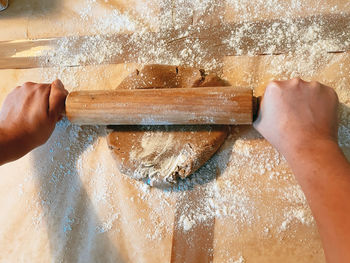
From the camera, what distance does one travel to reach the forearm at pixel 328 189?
29.7 inches

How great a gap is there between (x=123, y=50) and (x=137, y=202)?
0.62 meters

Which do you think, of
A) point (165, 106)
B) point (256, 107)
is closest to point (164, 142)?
point (165, 106)

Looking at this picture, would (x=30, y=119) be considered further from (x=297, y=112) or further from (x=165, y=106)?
(x=297, y=112)

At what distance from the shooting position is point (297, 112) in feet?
3.18

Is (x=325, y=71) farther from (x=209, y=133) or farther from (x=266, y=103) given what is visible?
(x=209, y=133)

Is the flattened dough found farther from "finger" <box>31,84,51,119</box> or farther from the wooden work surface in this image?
"finger" <box>31,84,51,119</box>

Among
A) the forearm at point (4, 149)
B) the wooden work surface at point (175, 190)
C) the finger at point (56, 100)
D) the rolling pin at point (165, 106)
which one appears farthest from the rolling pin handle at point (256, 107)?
the forearm at point (4, 149)

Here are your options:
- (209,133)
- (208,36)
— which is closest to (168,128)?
(209,133)

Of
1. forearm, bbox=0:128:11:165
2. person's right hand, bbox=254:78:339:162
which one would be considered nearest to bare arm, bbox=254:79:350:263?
person's right hand, bbox=254:78:339:162

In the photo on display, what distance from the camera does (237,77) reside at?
1193 millimetres

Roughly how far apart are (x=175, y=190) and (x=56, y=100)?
0.52m

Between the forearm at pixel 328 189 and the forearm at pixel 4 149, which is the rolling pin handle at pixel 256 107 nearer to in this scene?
the forearm at pixel 328 189

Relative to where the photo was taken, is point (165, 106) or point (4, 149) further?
point (4, 149)

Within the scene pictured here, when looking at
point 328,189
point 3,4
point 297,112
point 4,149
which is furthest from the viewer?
point 3,4
